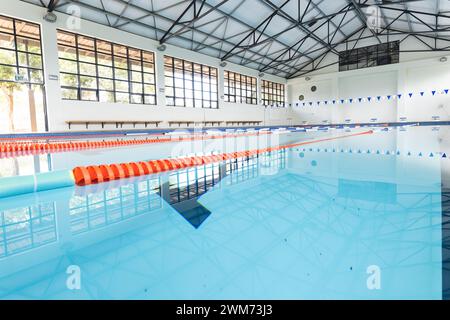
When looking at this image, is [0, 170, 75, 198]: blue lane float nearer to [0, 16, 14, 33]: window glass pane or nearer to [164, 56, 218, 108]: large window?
A: [0, 16, 14, 33]: window glass pane

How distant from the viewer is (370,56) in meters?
22.6

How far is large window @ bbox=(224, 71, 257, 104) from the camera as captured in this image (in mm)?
20453

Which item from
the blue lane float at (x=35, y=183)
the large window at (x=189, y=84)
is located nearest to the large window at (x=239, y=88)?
the large window at (x=189, y=84)

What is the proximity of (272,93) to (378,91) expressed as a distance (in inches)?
357

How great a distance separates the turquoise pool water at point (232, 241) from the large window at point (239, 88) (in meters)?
18.3

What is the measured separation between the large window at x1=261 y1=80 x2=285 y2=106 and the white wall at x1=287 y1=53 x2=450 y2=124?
1.23 metres

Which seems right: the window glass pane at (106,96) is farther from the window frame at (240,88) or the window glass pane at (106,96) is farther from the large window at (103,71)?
the window frame at (240,88)

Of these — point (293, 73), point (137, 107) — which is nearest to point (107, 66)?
point (137, 107)

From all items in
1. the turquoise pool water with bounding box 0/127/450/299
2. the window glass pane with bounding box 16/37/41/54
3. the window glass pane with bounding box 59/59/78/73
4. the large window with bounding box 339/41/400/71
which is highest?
Result: the large window with bounding box 339/41/400/71

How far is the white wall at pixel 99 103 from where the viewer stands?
10.8m

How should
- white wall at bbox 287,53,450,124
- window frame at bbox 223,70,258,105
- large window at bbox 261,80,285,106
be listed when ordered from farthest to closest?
large window at bbox 261,80,285,106, window frame at bbox 223,70,258,105, white wall at bbox 287,53,450,124

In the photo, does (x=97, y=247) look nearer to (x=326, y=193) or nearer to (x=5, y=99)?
(x=326, y=193)

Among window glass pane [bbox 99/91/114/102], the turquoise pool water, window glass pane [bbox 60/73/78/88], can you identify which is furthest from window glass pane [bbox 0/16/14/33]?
the turquoise pool water
